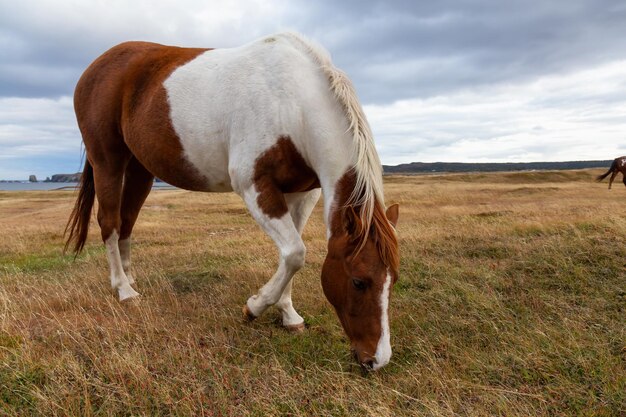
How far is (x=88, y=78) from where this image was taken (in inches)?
235

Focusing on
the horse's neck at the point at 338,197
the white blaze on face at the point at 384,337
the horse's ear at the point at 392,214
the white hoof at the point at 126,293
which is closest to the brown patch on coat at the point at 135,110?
the white hoof at the point at 126,293

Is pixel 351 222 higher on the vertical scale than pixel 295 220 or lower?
higher

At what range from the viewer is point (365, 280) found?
11.0 ft

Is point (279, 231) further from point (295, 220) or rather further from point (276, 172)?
point (295, 220)

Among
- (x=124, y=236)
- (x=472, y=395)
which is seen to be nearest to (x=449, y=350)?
(x=472, y=395)

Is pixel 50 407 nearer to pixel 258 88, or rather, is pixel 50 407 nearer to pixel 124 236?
pixel 258 88

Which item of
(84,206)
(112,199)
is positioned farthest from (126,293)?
(84,206)

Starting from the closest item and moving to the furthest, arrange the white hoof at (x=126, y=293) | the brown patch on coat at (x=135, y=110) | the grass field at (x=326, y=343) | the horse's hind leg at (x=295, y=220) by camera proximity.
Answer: the grass field at (x=326, y=343) < the horse's hind leg at (x=295, y=220) < the brown patch on coat at (x=135, y=110) < the white hoof at (x=126, y=293)

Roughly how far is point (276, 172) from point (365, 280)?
1.40m

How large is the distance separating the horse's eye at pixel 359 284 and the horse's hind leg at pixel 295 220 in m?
1.25

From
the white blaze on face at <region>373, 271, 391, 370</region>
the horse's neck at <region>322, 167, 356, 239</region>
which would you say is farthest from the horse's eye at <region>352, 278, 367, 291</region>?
the horse's neck at <region>322, 167, 356, 239</region>

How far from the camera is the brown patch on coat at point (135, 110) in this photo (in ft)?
16.1

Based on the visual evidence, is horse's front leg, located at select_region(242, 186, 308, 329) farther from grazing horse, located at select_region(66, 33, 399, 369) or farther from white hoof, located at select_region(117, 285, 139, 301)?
white hoof, located at select_region(117, 285, 139, 301)

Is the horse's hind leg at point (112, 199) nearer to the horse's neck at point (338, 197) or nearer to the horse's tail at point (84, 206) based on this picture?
the horse's tail at point (84, 206)
